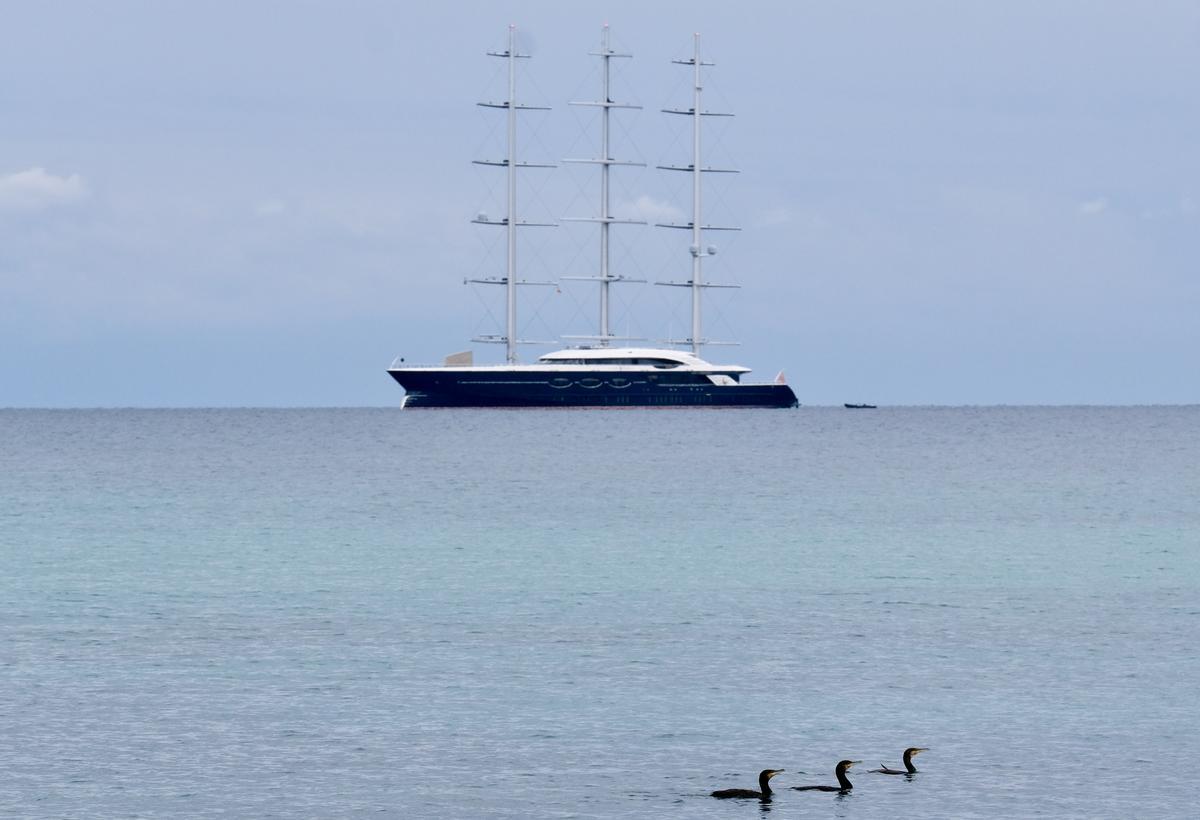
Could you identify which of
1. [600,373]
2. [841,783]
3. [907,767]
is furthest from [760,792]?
[600,373]

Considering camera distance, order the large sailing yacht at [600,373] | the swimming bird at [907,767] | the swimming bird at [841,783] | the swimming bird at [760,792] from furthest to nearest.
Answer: the large sailing yacht at [600,373]
the swimming bird at [907,767]
the swimming bird at [841,783]
the swimming bird at [760,792]

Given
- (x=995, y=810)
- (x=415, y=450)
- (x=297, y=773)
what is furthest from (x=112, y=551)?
(x=415, y=450)

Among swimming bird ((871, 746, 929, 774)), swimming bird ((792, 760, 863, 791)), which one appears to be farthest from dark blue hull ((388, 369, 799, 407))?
swimming bird ((792, 760, 863, 791))

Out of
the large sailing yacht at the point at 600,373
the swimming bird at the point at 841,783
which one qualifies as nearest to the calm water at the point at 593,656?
the swimming bird at the point at 841,783

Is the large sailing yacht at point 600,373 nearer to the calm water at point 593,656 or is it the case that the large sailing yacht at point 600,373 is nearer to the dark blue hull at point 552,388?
the dark blue hull at point 552,388

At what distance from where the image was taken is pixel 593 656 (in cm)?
2597

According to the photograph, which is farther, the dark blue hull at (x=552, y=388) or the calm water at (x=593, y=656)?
the dark blue hull at (x=552, y=388)

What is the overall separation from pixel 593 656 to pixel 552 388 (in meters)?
118

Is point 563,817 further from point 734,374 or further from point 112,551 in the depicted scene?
point 734,374

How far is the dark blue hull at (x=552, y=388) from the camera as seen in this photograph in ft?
472

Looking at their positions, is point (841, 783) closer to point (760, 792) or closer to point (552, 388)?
point (760, 792)

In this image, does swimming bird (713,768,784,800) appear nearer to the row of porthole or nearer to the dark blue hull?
the dark blue hull

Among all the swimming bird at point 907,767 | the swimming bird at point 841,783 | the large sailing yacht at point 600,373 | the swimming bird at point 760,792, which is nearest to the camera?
the swimming bird at point 760,792

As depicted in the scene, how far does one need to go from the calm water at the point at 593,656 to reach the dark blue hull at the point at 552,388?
82106 mm
